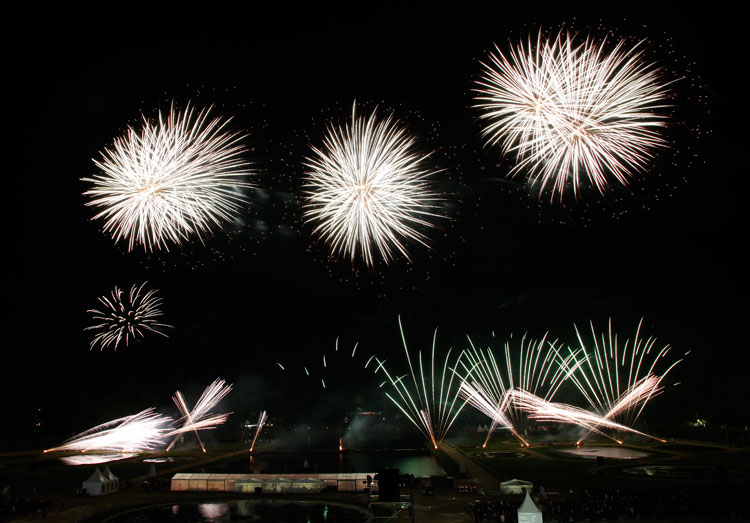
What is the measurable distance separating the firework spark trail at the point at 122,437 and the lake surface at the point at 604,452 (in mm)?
47028

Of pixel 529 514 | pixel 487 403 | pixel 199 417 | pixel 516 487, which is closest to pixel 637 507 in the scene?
pixel 529 514

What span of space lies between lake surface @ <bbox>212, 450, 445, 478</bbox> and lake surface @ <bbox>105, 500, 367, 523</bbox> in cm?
1545

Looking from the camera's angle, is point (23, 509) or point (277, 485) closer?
point (23, 509)

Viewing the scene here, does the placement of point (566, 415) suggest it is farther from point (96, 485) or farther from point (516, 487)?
point (96, 485)

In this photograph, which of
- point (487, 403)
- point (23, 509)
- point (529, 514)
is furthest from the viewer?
point (487, 403)

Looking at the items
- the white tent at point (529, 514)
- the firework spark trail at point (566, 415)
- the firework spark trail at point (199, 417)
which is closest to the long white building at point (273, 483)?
the white tent at point (529, 514)

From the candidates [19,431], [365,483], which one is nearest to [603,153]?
[365,483]

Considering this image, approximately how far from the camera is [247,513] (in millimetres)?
30234

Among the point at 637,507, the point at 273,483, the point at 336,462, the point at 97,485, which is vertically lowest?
the point at 336,462

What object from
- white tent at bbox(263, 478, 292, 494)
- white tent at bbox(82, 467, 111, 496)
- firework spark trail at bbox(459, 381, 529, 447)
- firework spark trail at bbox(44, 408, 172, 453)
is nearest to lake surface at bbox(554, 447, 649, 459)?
firework spark trail at bbox(459, 381, 529, 447)

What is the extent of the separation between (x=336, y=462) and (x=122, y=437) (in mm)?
29567

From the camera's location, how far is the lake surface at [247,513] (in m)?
28.7

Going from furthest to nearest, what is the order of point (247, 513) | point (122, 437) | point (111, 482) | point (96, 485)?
point (122, 437) < point (111, 482) < point (96, 485) < point (247, 513)

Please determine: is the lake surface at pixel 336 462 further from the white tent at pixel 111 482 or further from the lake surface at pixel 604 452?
the white tent at pixel 111 482
